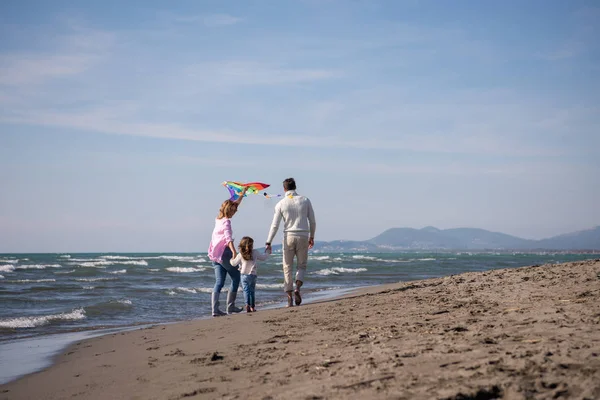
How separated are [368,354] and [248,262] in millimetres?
5142

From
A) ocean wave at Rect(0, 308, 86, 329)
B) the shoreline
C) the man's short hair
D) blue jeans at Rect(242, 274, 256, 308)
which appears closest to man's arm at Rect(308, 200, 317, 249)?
the man's short hair

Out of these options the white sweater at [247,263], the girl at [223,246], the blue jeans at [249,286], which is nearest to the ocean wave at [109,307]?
the girl at [223,246]

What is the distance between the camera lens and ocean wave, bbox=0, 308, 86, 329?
9727mm

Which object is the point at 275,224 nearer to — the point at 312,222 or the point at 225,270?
the point at 312,222

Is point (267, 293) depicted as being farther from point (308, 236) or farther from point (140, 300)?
point (308, 236)

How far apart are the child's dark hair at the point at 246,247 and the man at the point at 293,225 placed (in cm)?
37

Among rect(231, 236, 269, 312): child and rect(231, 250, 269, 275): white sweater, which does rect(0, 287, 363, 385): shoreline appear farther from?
rect(231, 250, 269, 275): white sweater

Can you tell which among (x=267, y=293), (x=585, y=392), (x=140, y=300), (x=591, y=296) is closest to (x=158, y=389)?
(x=585, y=392)

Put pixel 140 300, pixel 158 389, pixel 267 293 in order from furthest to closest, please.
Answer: pixel 267 293, pixel 140 300, pixel 158 389

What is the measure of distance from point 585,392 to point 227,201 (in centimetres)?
695

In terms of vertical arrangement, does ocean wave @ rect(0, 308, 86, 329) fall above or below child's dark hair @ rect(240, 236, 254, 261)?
below

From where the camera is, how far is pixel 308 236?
901 centimetres

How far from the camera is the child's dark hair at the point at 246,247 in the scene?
29.9ft

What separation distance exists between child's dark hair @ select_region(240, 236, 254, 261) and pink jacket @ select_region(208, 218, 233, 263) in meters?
0.21
